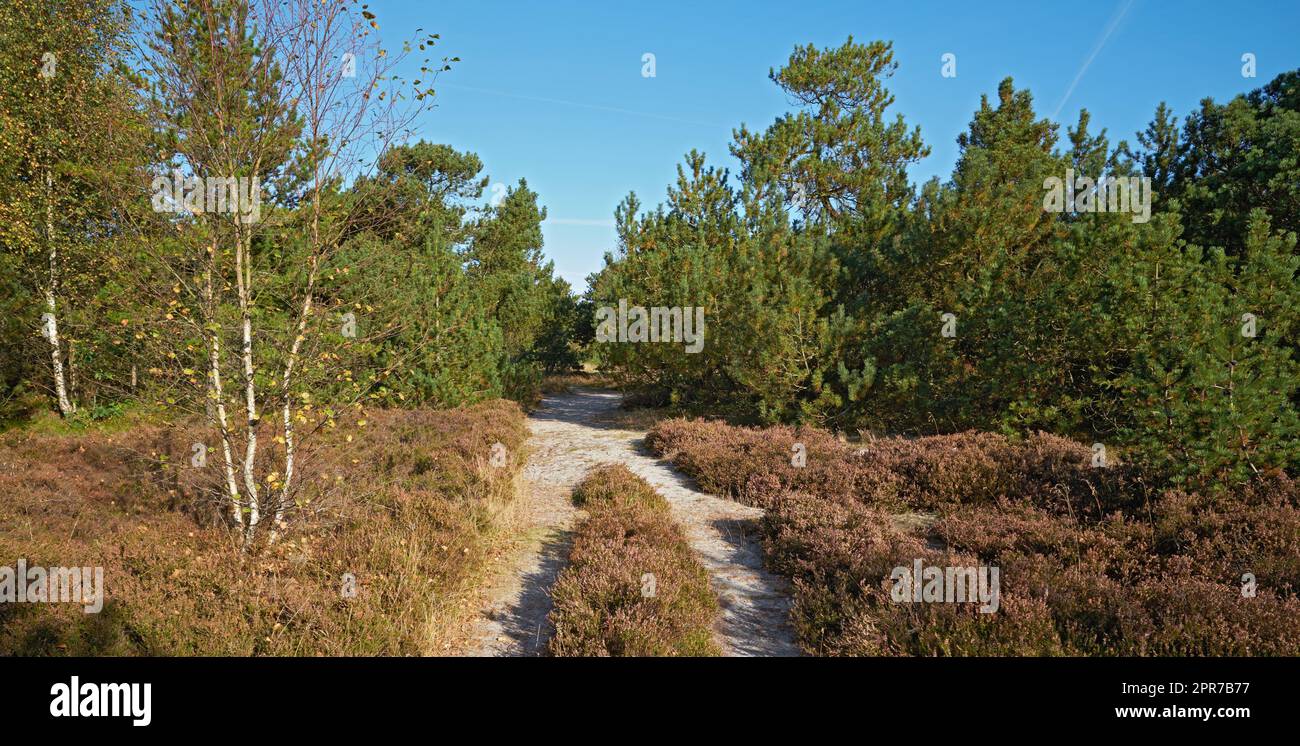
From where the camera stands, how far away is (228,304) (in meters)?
6.90

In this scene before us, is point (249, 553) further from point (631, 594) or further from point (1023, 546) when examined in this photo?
point (1023, 546)

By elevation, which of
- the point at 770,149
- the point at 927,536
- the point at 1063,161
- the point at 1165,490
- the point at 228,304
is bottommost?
the point at 927,536

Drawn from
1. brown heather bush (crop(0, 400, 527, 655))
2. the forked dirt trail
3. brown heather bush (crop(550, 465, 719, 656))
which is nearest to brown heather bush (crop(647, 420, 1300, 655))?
the forked dirt trail

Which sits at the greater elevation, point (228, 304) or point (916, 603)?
point (228, 304)

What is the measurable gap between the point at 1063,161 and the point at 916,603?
1632cm

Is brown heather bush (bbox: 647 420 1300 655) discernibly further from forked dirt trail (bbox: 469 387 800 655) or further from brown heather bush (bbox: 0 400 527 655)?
brown heather bush (bbox: 0 400 527 655)

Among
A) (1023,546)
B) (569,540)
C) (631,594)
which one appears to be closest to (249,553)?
(569,540)

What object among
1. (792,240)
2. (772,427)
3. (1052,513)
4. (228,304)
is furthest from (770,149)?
(228,304)

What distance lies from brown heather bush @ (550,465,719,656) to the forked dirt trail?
0.28 m

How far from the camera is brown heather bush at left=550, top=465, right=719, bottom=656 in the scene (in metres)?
4.72

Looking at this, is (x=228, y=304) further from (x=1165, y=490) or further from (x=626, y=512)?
(x=1165, y=490)
